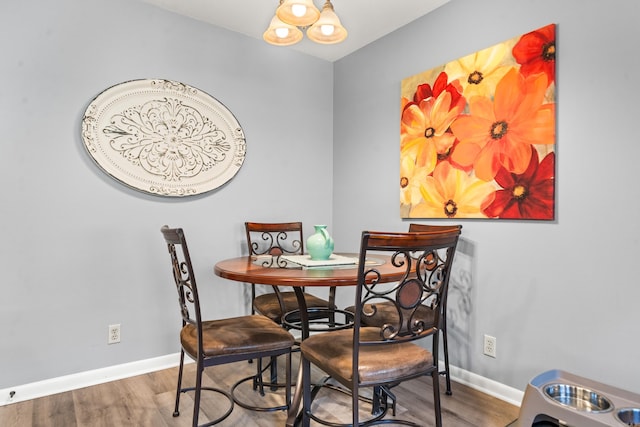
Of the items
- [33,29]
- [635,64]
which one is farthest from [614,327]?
[33,29]

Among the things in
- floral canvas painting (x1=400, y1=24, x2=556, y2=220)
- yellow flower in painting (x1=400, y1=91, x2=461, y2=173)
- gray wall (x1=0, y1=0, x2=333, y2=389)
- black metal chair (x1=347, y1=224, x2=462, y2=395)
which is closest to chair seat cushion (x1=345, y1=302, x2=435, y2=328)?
black metal chair (x1=347, y1=224, x2=462, y2=395)

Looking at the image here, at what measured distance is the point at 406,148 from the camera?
2758mm

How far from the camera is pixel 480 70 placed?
2.28 m

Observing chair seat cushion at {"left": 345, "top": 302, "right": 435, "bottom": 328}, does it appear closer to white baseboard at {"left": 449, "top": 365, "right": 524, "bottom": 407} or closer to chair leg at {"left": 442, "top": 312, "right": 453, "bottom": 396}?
chair leg at {"left": 442, "top": 312, "right": 453, "bottom": 396}

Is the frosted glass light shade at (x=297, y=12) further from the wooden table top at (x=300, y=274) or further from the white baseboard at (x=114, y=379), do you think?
the white baseboard at (x=114, y=379)

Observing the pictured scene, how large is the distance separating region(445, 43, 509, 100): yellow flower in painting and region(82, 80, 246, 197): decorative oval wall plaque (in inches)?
63.0

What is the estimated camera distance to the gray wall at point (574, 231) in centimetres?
172

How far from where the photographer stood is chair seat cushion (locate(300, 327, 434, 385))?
139cm

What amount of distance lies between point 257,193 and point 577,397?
92.4 inches

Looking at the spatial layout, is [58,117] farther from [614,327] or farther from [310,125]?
[614,327]

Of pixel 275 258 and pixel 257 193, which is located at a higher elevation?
pixel 257 193

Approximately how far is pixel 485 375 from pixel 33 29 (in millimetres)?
3296

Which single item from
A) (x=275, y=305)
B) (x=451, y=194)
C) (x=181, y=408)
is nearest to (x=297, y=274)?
(x=275, y=305)

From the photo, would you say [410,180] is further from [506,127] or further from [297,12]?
[297,12]
